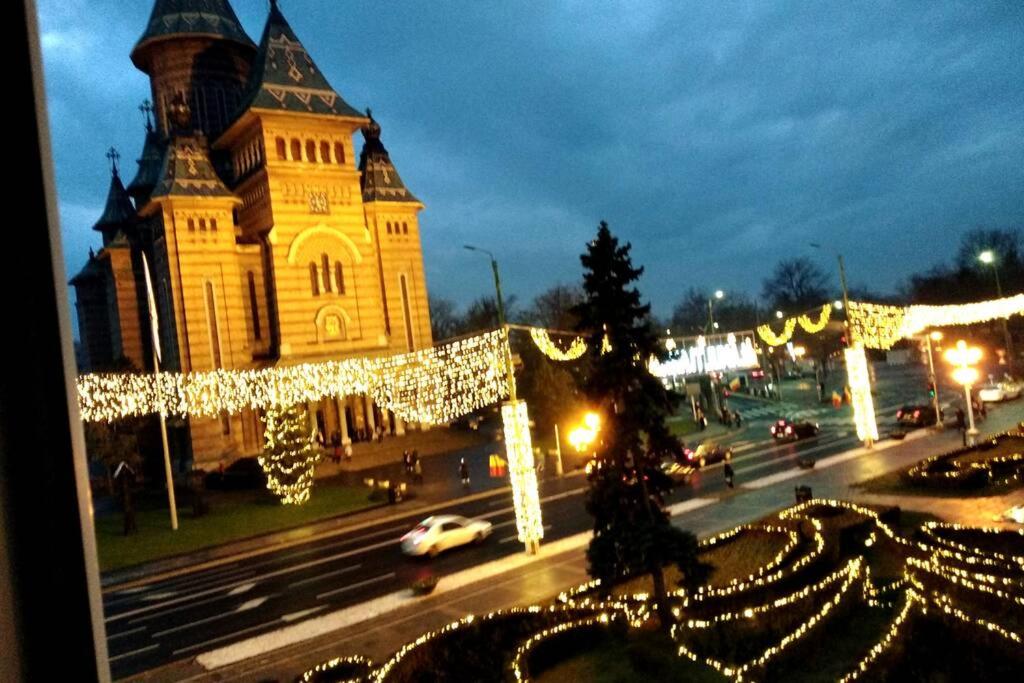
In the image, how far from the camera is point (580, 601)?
1372 centimetres

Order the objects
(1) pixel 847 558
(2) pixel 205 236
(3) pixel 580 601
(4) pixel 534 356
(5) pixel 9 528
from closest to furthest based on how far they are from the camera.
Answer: (5) pixel 9 528, (3) pixel 580 601, (1) pixel 847 558, (2) pixel 205 236, (4) pixel 534 356

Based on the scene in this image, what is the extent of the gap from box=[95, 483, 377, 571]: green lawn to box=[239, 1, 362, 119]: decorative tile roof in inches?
903

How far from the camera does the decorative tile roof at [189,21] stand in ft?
159

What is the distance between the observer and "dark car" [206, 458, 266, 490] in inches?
1426

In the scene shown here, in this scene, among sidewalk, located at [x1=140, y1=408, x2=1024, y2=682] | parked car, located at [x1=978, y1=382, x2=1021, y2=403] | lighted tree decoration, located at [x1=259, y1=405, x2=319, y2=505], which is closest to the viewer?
sidewalk, located at [x1=140, y1=408, x2=1024, y2=682]

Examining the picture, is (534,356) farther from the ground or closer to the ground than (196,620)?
farther from the ground

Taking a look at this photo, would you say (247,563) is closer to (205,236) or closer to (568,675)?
(568,675)

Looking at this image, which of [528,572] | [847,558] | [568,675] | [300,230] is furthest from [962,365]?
[300,230]

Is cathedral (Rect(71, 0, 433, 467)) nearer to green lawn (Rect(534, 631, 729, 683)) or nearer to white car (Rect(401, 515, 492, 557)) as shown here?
white car (Rect(401, 515, 492, 557))

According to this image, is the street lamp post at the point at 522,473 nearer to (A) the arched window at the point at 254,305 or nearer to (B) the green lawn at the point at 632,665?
(B) the green lawn at the point at 632,665

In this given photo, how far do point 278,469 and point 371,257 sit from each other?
57.5ft

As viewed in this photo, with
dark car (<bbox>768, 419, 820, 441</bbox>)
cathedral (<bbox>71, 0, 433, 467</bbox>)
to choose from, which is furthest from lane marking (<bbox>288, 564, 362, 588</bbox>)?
dark car (<bbox>768, 419, 820, 441</bbox>)

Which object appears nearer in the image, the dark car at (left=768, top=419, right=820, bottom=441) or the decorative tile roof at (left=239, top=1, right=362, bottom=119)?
the dark car at (left=768, top=419, right=820, bottom=441)

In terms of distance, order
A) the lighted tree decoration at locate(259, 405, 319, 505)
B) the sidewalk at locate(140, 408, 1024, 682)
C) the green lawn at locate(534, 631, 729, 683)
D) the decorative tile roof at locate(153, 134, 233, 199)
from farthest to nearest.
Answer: the decorative tile roof at locate(153, 134, 233, 199) < the lighted tree decoration at locate(259, 405, 319, 505) < the sidewalk at locate(140, 408, 1024, 682) < the green lawn at locate(534, 631, 729, 683)
